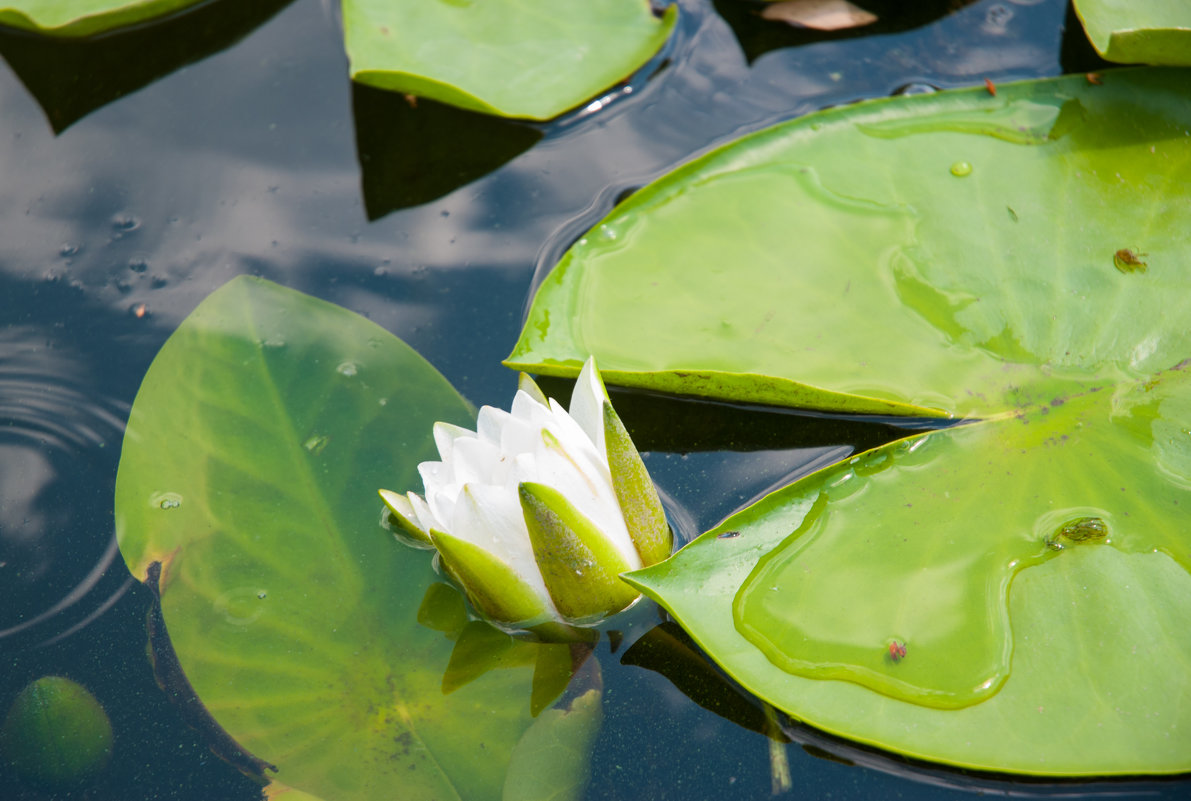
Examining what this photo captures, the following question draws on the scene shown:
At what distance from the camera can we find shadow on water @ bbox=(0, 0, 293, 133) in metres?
2.48

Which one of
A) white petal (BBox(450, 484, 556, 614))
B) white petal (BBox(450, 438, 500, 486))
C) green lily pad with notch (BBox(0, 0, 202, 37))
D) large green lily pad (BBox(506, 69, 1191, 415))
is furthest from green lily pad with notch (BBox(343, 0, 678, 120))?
white petal (BBox(450, 484, 556, 614))

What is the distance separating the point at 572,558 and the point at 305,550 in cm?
63

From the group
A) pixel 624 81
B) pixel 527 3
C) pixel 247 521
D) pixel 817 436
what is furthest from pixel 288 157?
pixel 817 436

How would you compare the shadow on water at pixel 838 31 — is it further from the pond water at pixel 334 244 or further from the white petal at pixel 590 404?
the white petal at pixel 590 404

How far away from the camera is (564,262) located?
1.85 meters

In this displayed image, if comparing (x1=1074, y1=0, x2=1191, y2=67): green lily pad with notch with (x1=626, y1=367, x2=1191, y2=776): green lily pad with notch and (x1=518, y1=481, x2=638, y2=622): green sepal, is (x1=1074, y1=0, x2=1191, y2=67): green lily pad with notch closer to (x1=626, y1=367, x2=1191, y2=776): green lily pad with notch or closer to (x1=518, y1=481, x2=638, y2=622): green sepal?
(x1=626, y1=367, x2=1191, y2=776): green lily pad with notch

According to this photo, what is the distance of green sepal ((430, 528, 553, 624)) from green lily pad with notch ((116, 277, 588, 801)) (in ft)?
0.35

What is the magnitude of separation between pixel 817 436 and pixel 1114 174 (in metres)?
0.90

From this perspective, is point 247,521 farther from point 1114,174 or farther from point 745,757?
point 1114,174

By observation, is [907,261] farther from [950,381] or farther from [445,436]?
[445,436]

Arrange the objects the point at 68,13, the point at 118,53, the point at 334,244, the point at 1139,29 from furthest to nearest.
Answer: the point at 118,53
the point at 68,13
the point at 334,244
the point at 1139,29

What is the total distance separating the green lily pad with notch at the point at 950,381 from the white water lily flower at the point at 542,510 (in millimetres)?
128

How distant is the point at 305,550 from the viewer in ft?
5.32

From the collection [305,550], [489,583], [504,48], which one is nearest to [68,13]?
[504,48]
